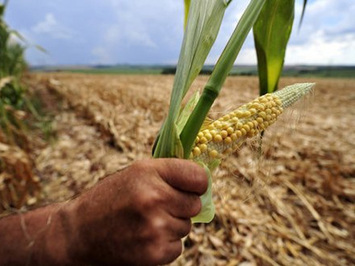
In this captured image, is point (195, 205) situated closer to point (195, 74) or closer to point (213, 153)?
point (213, 153)

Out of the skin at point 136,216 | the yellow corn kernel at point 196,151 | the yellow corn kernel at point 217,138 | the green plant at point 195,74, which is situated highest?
the green plant at point 195,74

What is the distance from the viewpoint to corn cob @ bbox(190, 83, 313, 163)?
664 millimetres

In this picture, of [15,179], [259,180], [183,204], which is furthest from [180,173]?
[15,179]

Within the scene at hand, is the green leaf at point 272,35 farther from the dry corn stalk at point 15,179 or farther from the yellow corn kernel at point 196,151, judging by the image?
the dry corn stalk at point 15,179

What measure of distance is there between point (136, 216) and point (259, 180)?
2.18 feet

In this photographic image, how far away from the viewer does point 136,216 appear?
53cm

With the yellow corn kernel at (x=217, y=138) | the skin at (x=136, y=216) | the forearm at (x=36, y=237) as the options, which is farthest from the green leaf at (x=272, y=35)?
the forearm at (x=36, y=237)

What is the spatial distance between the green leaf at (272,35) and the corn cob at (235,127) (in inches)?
4.3

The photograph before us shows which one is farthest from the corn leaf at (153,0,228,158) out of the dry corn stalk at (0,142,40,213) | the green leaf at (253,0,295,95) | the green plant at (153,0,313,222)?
A: the dry corn stalk at (0,142,40,213)

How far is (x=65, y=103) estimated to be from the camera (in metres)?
5.03

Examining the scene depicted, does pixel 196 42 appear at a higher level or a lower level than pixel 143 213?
higher

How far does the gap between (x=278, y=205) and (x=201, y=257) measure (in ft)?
2.12

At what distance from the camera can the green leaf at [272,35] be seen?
2.56 ft

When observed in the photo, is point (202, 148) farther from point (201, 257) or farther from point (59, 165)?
point (59, 165)
